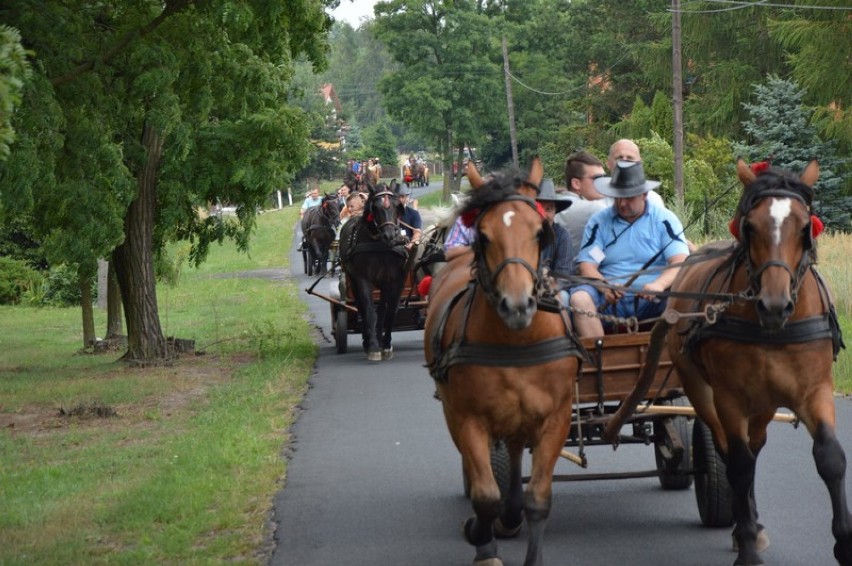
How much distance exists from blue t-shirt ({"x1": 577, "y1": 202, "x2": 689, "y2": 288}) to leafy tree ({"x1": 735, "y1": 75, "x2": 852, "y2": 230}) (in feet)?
74.6

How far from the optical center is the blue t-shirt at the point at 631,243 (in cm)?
846

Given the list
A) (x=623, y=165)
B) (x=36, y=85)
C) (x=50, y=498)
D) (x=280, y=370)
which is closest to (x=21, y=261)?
(x=280, y=370)

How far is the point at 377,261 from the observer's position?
1683 centimetres

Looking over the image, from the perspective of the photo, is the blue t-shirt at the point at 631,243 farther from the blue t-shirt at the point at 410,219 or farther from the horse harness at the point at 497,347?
the blue t-shirt at the point at 410,219

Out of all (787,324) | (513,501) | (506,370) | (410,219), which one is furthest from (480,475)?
(410,219)

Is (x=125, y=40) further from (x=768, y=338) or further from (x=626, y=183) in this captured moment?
(x=768, y=338)

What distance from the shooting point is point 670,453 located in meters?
8.20

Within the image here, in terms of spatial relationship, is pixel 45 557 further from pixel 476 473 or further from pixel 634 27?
pixel 634 27

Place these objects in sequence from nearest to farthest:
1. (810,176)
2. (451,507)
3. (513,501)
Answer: (810,176)
(513,501)
(451,507)

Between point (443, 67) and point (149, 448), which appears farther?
point (443, 67)

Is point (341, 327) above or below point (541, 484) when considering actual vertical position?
below

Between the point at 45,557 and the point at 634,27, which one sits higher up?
the point at 634,27

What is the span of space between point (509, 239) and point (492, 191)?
38 centimetres

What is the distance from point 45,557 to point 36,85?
636 centimetres
